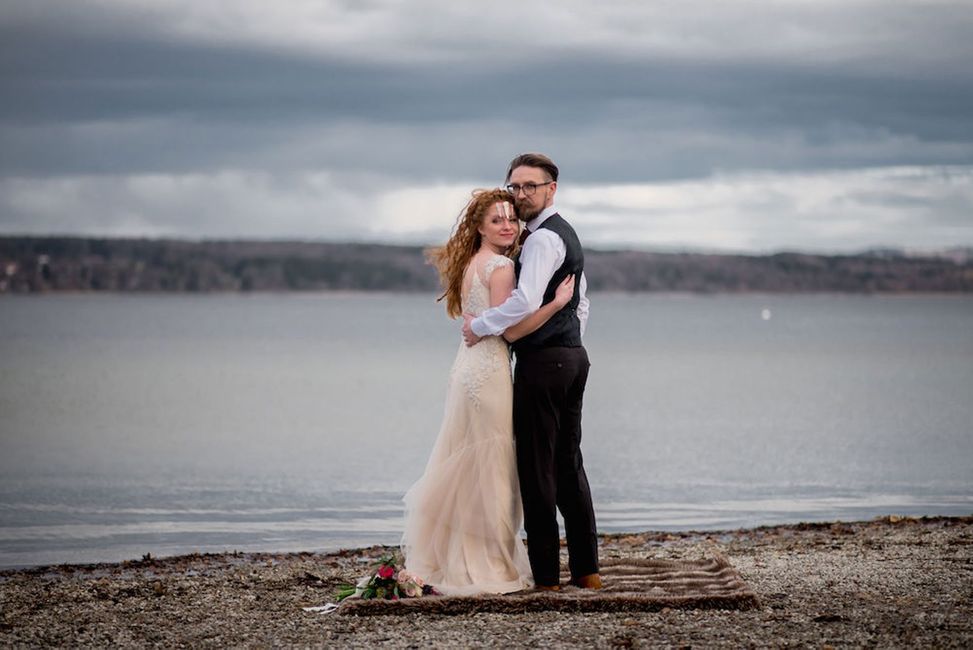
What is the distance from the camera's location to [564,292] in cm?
852

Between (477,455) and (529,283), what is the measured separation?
1228 mm

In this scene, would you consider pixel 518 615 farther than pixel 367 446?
No

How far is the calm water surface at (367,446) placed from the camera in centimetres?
1762

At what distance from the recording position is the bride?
8.80 m

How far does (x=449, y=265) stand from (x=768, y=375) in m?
53.9

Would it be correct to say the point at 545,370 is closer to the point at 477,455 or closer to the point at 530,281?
the point at 530,281

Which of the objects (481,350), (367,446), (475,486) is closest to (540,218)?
(481,350)

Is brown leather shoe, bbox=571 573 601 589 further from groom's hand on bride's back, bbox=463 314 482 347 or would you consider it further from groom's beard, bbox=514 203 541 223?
groom's beard, bbox=514 203 541 223

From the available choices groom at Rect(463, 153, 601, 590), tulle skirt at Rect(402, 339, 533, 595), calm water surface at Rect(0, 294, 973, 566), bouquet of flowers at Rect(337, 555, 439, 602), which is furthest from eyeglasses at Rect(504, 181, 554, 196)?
calm water surface at Rect(0, 294, 973, 566)

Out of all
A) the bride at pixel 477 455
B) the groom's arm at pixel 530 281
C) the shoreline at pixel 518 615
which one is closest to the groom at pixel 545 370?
the groom's arm at pixel 530 281

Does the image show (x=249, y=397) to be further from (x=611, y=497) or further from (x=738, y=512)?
(x=738, y=512)

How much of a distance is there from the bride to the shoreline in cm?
58

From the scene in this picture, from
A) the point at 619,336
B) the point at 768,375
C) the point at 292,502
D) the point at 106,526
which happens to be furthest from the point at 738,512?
the point at 619,336

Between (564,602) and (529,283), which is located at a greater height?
(529,283)
